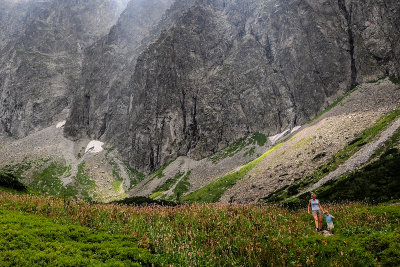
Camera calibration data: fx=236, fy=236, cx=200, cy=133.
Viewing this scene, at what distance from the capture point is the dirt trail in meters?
42.8

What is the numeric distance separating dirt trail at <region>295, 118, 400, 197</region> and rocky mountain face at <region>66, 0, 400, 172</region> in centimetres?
5757

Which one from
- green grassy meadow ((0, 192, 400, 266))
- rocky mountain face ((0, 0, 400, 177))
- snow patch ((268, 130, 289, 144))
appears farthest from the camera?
snow patch ((268, 130, 289, 144))

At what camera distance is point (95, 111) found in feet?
550

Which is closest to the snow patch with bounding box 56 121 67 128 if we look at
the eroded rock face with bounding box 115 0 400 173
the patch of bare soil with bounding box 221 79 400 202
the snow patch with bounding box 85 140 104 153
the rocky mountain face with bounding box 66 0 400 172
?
the rocky mountain face with bounding box 66 0 400 172

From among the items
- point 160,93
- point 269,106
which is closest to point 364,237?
point 269,106

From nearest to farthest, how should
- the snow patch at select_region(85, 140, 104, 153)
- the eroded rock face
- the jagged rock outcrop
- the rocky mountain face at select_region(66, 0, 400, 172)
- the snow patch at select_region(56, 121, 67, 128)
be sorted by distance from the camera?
the eroded rock face < the rocky mountain face at select_region(66, 0, 400, 172) < the snow patch at select_region(85, 140, 104, 153) < the jagged rock outcrop < the snow patch at select_region(56, 121, 67, 128)

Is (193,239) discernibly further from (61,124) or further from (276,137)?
(61,124)

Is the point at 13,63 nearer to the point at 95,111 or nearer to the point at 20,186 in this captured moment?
the point at 95,111

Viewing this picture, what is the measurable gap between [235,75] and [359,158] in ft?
332

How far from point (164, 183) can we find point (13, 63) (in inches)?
7521

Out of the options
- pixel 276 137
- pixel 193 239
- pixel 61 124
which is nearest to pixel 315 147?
pixel 276 137

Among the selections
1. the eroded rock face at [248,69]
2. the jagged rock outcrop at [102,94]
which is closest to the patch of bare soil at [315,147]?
the eroded rock face at [248,69]

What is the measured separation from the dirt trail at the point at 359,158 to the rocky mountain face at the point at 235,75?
5757cm

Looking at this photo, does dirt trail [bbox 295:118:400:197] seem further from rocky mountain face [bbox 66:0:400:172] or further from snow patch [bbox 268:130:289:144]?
snow patch [bbox 268:130:289:144]
